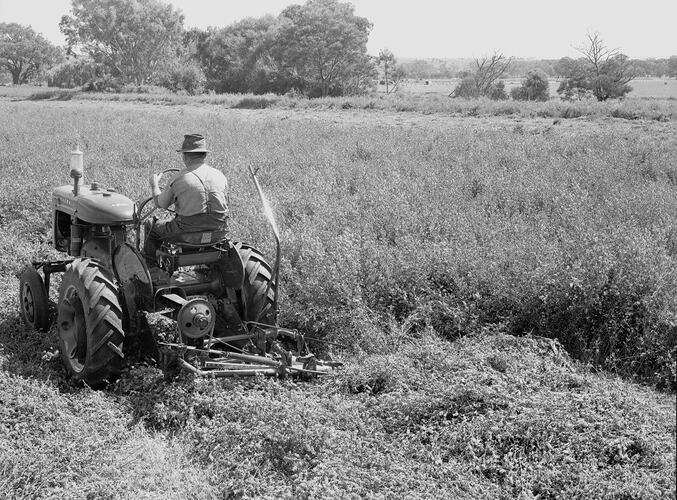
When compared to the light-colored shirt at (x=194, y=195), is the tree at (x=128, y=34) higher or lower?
higher

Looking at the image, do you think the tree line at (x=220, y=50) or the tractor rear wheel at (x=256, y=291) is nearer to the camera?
the tractor rear wheel at (x=256, y=291)

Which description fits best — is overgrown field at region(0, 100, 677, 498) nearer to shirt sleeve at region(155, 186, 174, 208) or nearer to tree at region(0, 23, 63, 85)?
shirt sleeve at region(155, 186, 174, 208)

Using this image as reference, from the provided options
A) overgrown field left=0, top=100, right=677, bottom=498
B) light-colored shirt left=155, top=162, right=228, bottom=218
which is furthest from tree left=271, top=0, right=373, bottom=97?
light-colored shirt left=155, top=162, right=228, bottom=218

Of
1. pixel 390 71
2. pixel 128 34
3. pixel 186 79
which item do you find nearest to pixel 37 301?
pixel 186 79

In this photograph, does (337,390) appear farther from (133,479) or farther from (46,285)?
(46,285)

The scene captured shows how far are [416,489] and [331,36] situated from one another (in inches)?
1511

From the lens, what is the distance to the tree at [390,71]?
159 ft

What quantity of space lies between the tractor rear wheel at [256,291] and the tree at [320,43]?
34.7m

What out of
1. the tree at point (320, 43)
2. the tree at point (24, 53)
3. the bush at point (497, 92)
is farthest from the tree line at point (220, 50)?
the tree at point (24, 53)

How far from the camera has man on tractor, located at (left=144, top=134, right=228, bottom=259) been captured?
517 cm

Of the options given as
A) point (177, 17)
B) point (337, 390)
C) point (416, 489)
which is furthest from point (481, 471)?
point (177, 17)

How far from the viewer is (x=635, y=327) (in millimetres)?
5742

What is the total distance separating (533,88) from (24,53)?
53.0 m

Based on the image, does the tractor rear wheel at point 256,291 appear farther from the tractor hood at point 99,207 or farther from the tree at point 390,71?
the tree at point 390,71
